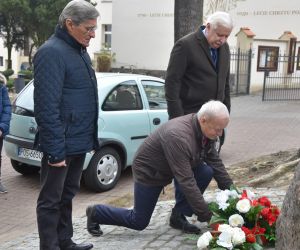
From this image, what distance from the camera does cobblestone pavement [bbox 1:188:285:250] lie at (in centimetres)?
415

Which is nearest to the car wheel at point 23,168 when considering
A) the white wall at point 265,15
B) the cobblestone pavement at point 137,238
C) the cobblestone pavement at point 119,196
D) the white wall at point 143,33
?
the cobblestone pavement at point 119,196

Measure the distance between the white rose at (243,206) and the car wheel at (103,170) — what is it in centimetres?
292

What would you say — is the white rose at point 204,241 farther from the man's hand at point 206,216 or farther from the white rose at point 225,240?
the man's hand at point 206,216

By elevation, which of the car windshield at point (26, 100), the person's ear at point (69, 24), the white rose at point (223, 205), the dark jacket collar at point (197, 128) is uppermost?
the person's ear at point (69, 24)

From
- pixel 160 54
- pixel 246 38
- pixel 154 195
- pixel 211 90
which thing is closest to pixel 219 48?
pixel 211 90

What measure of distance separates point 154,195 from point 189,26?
14.1ft

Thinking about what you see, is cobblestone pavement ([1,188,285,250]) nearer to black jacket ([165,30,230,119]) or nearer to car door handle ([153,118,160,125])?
black jacket ([165,30,230,119])

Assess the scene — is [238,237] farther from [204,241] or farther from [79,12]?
[79,12]

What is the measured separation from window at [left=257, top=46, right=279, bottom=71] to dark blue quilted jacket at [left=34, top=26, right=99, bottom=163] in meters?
18.6

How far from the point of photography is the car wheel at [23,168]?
7305mm

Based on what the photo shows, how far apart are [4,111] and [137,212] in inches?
110

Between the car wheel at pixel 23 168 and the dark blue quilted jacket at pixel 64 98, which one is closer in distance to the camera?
the dark blue quilted jacket at pixel 64 98

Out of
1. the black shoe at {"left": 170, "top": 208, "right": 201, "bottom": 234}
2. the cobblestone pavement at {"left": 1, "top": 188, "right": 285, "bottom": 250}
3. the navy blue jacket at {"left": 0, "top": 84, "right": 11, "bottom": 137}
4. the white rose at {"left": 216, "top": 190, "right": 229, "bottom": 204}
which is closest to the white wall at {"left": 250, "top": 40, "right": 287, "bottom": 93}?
the navy blue jacket at {"left": 0, "top": 84, "right": 11, "bottom": 137}

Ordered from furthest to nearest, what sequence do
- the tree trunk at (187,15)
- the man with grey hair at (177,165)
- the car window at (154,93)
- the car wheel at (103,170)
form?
1. the tree trunk at (187,15)
2. the car window at (154,93)
3. the car wheel at (103,170)
4. the man with grey hair at (177,165)
